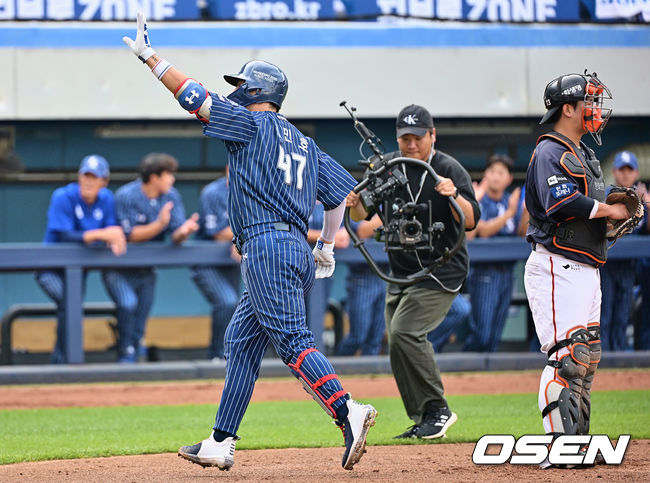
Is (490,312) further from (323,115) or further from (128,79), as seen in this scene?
(128,79)

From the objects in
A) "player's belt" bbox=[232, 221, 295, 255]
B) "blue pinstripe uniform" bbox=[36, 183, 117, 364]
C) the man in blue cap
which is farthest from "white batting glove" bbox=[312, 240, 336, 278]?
the man in blue cap

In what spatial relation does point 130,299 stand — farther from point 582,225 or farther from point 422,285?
point 582,225

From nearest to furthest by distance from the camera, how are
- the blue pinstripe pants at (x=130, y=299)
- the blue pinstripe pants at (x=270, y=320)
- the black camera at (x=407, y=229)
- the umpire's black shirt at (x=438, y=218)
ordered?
1. the blue pinstripe pants at (x=270, y=320)
2. the black camera at (x=407, y=229)
3. the umpire's black shirt at (x=438, y=218)
4. the blue pinstripe pants at (x=130, y=299)

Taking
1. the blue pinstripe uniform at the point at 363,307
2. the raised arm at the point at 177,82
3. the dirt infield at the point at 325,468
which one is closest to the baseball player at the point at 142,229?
the blue pinstripe uniform at the point at 363,307

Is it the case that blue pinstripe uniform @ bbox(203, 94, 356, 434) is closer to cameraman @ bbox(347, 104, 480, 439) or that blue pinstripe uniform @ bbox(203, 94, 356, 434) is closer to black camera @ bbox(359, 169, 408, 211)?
black camera @ bbox(359, 169, 408, 211)

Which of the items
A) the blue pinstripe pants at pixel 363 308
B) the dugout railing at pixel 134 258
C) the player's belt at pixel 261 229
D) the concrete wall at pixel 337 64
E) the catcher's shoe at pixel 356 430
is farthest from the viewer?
the concrete wall at pixel 337 64

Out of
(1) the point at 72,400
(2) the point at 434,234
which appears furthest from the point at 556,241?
(1) the point at 72,400

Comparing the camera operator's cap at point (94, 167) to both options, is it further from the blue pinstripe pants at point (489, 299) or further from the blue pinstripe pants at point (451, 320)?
the blue pinstripe pants at point (489, 299)

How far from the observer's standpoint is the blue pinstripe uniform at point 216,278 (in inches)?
394

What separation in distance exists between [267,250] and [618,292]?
6410 mm

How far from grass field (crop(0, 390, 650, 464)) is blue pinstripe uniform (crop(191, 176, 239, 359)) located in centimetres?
155

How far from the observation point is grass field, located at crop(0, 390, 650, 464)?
6.43m

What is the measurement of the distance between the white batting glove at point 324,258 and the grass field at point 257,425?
122 cm

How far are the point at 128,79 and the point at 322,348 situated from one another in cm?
463
